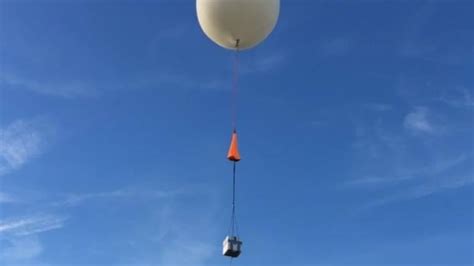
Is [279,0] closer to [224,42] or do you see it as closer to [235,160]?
[224,42]

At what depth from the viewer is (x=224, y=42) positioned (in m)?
12.6

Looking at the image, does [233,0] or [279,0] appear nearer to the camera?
[233,0]

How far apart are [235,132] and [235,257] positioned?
250cm

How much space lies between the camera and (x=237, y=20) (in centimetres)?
1198

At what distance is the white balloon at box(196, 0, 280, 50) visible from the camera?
39.1ft

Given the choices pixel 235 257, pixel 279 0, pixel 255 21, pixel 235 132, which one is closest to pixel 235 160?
pixel 235 132

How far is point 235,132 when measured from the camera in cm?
1234

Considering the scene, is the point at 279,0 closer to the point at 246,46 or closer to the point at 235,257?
the point at 246,46

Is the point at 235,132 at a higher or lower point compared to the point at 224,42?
lower

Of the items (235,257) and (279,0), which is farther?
(279,0)

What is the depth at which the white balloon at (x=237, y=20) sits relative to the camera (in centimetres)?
1191

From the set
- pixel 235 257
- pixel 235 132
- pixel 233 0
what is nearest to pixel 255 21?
pixel 233 0

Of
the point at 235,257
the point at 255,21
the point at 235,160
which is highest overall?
the point at 255,21

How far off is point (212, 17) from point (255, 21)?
0.86m
